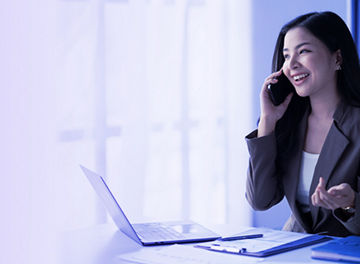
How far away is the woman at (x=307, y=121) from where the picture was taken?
6.93ft

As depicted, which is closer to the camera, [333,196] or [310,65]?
[333,196]

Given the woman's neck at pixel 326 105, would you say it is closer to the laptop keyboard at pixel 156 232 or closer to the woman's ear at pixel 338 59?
the woman's ear at pixel 338 59

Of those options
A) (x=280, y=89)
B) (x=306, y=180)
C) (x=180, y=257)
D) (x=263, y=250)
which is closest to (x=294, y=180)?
(x=306, y=180)

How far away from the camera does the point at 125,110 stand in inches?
115

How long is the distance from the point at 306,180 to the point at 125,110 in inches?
44.3

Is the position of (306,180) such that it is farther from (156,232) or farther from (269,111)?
(156,232)

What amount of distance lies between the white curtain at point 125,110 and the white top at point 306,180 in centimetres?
46

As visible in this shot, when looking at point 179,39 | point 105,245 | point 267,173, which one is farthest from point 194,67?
point 105,245

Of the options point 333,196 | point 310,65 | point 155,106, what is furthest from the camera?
point 155,106

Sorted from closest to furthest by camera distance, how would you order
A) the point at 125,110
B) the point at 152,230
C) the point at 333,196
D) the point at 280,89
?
the point at 333,196 → the point at 152,230 → the point at 280,89 → the point at 125,110

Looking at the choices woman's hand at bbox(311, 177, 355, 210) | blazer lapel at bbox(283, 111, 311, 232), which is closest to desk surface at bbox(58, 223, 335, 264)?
woman's hand at bbox(311, 177, 355, 210)

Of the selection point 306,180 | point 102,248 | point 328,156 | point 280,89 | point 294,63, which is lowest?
point 102,248

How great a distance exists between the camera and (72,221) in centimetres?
267

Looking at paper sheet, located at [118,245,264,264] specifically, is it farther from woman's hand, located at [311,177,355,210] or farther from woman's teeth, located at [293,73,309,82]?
woman's teeth, located at [293,73,309,82]
